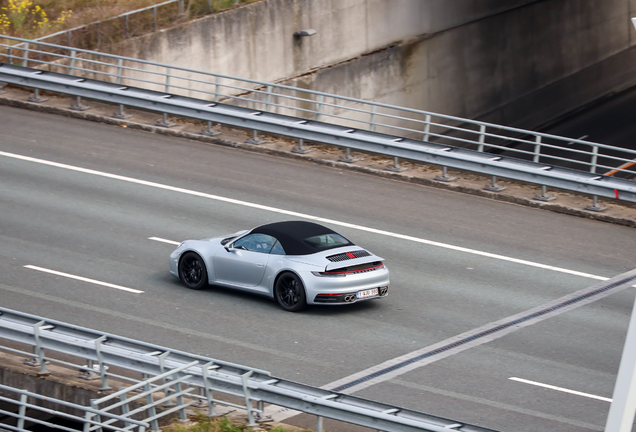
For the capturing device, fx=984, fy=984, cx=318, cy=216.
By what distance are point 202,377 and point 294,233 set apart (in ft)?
15.6

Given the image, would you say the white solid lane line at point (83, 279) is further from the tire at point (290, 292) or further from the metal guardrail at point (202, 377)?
the metal guardrail at point (202, 377)

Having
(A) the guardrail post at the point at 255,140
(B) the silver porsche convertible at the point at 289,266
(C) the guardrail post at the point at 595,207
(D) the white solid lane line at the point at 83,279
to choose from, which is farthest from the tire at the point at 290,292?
(A) the guardrail post at the point at 255,140

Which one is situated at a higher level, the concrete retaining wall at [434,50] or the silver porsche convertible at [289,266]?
the concrete retaining wall at [434,50]

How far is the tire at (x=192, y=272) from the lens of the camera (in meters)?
16.0

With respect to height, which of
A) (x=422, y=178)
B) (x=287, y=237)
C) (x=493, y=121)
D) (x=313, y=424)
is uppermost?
(x=493, y=121)

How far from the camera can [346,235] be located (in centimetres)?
1823

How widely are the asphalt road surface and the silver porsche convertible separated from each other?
12.9 inches

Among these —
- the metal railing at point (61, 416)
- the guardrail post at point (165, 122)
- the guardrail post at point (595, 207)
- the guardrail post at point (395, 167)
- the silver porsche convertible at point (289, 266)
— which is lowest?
the metal railing at point (61, 416)

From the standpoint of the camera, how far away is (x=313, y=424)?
37.5 feet

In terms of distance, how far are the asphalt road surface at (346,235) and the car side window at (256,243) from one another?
869 millimetres

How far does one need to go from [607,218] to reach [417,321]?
6738mm

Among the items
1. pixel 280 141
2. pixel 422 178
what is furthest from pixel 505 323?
pixel 280 141

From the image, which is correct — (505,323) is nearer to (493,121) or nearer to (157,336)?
(157,336)

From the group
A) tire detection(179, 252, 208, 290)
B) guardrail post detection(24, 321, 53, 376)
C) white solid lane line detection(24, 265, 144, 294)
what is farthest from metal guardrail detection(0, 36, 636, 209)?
guardrail post detection(24, 321, 53, 376)
